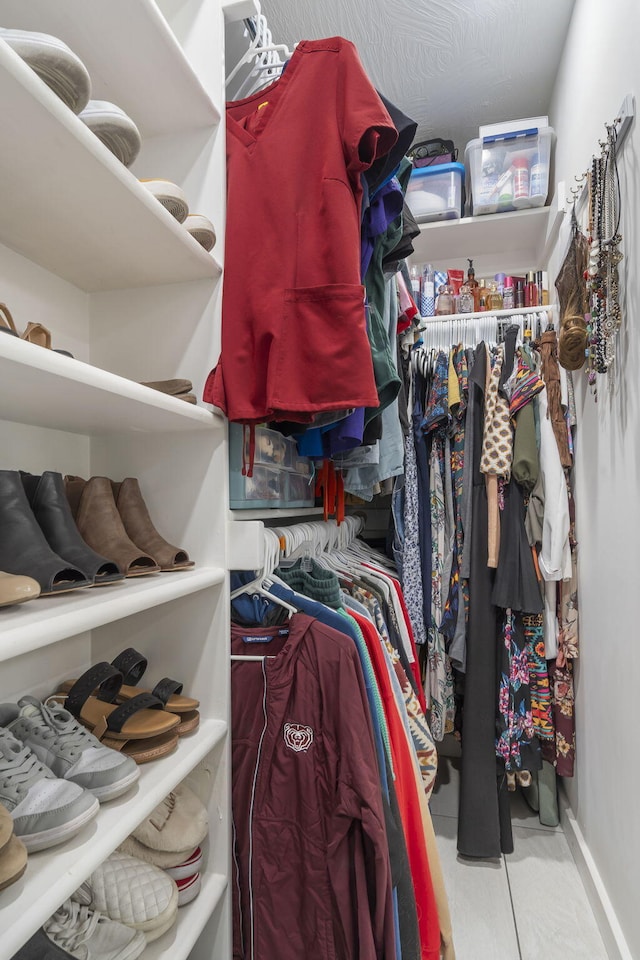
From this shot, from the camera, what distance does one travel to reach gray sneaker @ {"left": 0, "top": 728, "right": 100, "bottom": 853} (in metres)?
0.62

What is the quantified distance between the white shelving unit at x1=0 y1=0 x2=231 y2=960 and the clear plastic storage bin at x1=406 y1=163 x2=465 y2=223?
4.43 ft

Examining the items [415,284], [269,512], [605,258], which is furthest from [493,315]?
[269,512]

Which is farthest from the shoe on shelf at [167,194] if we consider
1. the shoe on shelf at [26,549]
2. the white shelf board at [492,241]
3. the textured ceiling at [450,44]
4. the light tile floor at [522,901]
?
the light tile floor at [522,901]

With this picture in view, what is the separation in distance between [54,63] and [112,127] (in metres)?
0.12

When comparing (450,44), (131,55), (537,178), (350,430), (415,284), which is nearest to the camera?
(131,55)

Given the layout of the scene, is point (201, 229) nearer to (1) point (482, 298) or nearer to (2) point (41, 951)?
(2) point (41, 951)

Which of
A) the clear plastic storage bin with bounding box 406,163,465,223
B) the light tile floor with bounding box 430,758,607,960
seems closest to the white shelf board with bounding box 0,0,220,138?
the clear plastic storage bin with bounding box 406,163,465,223

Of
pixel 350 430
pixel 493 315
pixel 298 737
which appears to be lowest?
pixel 298 737

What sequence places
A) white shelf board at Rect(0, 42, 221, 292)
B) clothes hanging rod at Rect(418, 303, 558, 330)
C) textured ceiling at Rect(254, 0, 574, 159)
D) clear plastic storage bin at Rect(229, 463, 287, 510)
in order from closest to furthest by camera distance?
white shelf board at Rect(0, 42, 221, 292) → clear plastic storage bin at Rect(229, 463, 287, 510) → textured ceiling at Rect(254, 0, 574, 159) → clothes hanging rod at Rect(418, 303, 558, 330)

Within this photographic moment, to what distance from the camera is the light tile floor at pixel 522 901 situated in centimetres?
138

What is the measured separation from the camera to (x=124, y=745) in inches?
32.9

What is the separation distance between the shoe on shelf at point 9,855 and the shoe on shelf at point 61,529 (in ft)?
0.93

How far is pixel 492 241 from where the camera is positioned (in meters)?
2.33

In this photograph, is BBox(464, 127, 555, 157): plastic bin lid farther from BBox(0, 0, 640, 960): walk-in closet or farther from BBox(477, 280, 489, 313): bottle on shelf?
BBox(477, 280, 489, 313): bottle on shelf
